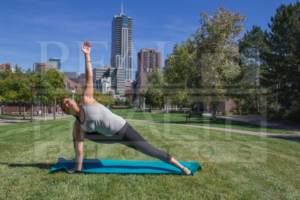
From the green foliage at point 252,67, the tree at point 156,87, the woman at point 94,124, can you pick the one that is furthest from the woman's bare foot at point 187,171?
the tree at point 156,87

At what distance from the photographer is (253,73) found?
103 ft

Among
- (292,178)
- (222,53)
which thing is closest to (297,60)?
(222,53)

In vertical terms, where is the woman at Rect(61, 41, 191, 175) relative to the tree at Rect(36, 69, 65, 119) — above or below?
below

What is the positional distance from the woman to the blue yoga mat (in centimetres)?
23

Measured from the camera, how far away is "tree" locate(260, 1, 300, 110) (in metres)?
20.0

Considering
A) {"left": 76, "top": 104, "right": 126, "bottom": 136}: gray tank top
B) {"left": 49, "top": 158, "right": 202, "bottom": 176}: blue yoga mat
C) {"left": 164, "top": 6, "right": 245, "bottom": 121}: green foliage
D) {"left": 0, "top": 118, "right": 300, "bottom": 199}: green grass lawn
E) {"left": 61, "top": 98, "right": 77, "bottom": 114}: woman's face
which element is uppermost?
{"left": 164, "top": 6, "right": 245, "bottom": 121}: green foliage

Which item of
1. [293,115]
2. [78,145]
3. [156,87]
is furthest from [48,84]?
[156,87]

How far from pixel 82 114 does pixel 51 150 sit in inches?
129

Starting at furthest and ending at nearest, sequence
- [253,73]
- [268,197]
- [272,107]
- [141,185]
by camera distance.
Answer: [253,73] < [272,107] < [141,185] < [268,197]

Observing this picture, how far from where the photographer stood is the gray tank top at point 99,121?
423 cm

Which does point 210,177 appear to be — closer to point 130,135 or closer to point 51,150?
point 130,135

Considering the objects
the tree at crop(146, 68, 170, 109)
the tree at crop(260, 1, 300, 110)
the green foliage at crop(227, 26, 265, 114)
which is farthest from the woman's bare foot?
the tree at crop(146, 68, 170, 109)

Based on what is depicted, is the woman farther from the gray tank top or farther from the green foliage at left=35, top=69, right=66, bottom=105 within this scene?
the green foliage at left=35, top=69, right=66, bottom=105

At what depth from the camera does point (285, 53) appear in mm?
22344
